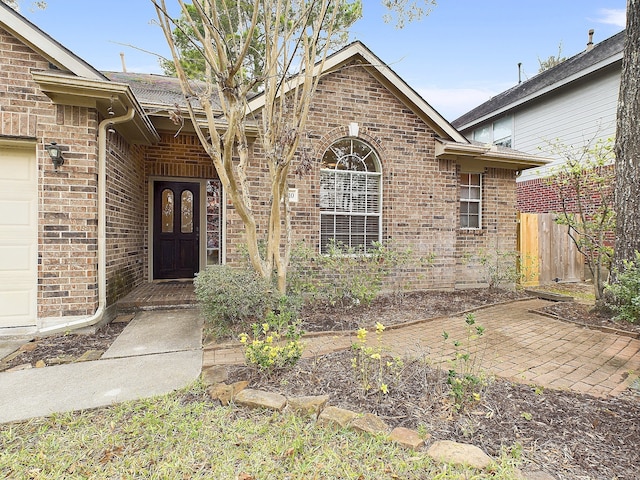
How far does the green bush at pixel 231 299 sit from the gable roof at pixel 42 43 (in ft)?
10.6

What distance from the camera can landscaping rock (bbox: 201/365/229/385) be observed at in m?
2.91

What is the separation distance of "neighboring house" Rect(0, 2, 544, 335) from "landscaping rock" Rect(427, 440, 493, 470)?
3991 millimetres

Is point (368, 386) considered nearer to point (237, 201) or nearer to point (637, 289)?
point (237, 201)

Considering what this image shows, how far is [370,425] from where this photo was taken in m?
2.23

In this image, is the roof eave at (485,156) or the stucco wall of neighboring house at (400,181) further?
the roof eave at (485,156)

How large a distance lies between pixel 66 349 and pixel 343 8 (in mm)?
10757

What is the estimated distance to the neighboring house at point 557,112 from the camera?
32.2ft

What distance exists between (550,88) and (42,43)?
13371 millimetres

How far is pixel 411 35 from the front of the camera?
5.19 meters

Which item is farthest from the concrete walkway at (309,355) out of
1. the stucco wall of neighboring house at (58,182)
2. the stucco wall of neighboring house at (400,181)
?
the stucco wall of neighboring house at (400,181)

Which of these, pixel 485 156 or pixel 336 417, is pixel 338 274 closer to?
pixel 336 417

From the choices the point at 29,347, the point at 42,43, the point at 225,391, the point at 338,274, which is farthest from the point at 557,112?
the point at 29,347

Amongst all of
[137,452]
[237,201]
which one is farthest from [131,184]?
[137,452]

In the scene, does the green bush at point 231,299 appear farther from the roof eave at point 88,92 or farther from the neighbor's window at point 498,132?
the neighbor's window at point 498,132
